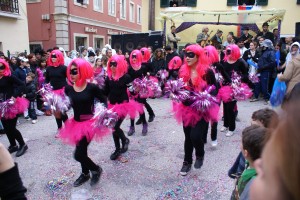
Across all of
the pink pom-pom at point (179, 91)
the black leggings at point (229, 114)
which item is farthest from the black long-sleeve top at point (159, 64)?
the pink pom-pom at point (179, 91)

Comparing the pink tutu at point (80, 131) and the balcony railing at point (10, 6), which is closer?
the pink tutu at point (80, 131)

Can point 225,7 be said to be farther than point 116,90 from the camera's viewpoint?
Yes

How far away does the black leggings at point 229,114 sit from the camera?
19.2 feet

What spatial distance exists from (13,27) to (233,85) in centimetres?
1227

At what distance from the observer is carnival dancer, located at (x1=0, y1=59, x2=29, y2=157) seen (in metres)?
5.25

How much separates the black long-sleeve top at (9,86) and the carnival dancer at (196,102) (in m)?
3.20

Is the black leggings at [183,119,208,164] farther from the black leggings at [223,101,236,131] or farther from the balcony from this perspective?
the balcony

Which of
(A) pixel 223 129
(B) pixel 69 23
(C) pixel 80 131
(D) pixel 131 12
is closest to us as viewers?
(C) pixel 80 131

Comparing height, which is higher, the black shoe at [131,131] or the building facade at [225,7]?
the building facade at [225,7]

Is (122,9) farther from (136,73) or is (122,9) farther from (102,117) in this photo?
(102,117)

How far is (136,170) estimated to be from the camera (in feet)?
15.4

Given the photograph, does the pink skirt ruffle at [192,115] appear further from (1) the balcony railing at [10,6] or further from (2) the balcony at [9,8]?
(1) the balcony railing at [10,6]

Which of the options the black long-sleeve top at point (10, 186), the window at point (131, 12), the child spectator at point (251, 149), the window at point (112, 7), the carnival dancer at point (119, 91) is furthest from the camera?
the window at point (131, 12)

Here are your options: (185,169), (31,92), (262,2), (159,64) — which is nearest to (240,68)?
(185,169)
